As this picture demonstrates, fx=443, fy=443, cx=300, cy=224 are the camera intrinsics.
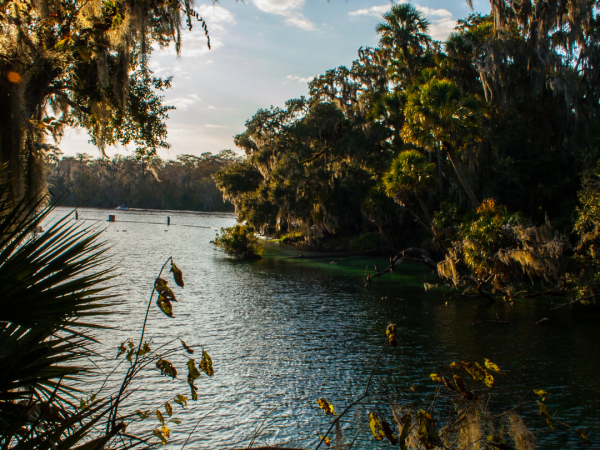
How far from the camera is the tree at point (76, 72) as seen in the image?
4.94 metres

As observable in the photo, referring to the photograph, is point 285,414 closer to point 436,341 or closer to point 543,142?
point 436,341

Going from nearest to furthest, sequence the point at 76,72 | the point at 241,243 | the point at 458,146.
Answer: the point at 76,72 → the point at 458,146 → the point at 241,243

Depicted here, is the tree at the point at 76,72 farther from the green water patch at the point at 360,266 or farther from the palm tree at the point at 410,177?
the green water patch at the point at 360,266

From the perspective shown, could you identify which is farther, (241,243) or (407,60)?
(241,243)

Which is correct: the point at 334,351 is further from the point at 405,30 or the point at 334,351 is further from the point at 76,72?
the point at 405,30

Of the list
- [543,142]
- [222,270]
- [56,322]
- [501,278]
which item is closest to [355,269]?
[222,270]

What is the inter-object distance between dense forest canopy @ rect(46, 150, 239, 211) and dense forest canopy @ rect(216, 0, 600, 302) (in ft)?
243

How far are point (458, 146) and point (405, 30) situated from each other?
35.3 ft

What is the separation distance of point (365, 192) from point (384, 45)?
10772 millimetres

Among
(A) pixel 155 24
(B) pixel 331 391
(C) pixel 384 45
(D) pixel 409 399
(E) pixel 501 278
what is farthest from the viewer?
(C) pixel 384 45

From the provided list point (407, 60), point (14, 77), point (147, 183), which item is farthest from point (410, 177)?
point (147, 183)

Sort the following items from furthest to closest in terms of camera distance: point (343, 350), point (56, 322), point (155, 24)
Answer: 1. point (343, 350)
2. point (155, 24)
3. point (56, 322)

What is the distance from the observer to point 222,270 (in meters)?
26.1

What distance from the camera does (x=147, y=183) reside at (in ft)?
368
